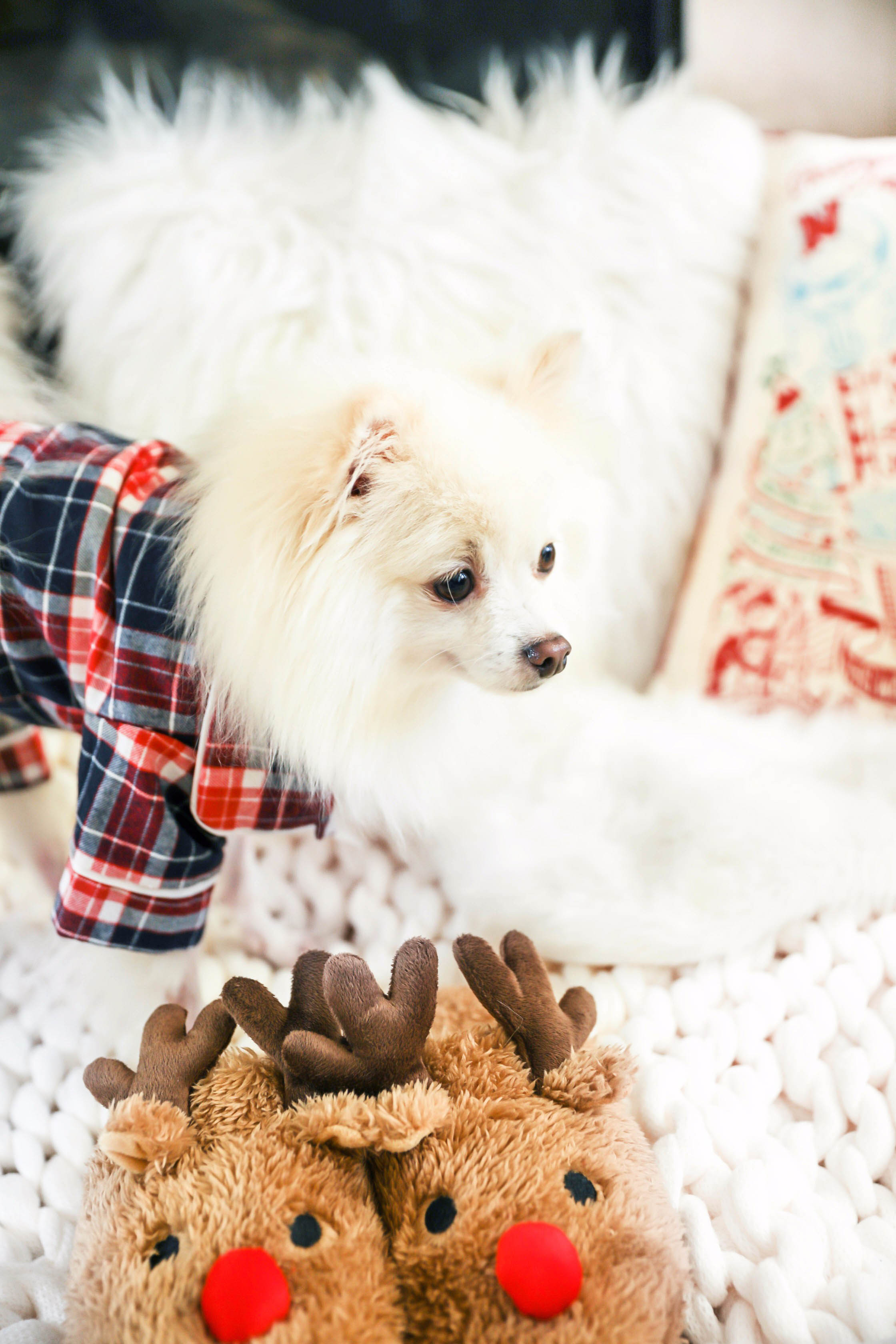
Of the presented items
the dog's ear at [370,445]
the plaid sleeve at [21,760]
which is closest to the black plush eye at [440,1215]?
the dog's ear at [370,445]

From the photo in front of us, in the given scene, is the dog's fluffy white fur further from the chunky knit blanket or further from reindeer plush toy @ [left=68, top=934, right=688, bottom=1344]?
reindeer plush toy @ [left=68, top=934, right=688, bottom=1344]

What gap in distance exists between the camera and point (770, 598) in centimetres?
113

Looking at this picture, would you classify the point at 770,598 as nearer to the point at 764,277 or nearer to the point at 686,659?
the point at 686,659

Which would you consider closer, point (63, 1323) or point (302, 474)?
point (63, 1323)

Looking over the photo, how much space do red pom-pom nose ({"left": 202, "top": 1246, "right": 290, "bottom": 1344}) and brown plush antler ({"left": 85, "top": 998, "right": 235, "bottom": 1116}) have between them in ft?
0.45

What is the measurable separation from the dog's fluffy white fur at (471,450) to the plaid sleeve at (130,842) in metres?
0.11

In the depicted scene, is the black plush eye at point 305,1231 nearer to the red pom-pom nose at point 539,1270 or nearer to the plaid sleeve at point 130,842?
the red pom-pom nose at point 539,1270

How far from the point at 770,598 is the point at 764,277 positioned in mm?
451

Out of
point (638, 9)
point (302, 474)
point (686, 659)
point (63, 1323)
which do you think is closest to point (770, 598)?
point (686, 659)

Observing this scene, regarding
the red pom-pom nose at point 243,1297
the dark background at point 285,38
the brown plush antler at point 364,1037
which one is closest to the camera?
the red pom-pom nose at point 243,1297

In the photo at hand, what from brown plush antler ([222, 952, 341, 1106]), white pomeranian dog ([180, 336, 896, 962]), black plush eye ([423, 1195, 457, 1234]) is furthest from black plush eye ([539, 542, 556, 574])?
black plush eye ([423, 1195, 457, 1234])

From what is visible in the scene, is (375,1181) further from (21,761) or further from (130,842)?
(21,761)

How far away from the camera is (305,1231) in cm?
49

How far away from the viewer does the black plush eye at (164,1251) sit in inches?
19.2
